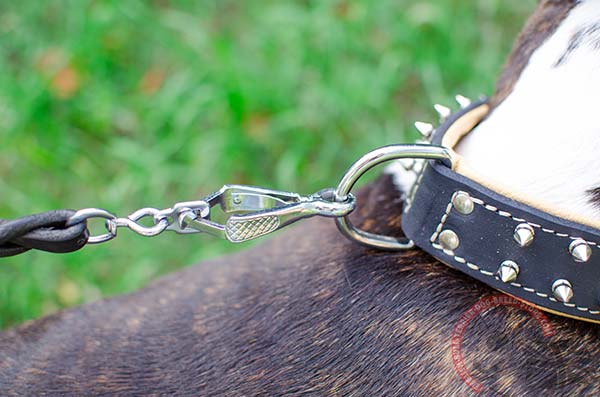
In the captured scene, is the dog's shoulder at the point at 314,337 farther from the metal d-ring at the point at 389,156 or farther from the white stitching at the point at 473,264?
the metal d-ring at the point at 389,156

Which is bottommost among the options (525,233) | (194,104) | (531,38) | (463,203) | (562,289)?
(562,289)

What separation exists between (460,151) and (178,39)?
2.41 meters

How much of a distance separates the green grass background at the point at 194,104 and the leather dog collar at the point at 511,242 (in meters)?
1.71

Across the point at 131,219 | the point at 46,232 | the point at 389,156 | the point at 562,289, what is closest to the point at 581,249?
the point at 562,289

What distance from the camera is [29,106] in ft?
11.5

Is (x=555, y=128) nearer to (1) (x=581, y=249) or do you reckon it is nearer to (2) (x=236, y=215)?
(1) (x=581, y=249)

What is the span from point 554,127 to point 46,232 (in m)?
0.98

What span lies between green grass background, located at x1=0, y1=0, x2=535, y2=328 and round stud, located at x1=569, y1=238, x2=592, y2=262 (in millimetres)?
1882

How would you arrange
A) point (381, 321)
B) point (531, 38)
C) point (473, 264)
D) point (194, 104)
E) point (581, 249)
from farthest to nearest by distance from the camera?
point (194, 104)
point (531, 38)
point (381, 321)
point (473, 264)
point (581, 249)

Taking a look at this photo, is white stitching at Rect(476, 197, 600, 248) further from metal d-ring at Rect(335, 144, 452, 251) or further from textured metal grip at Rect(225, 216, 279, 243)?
textured metal grip at Rect(225, 216, 279, 243)

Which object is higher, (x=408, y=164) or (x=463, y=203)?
(x=408, y=164)

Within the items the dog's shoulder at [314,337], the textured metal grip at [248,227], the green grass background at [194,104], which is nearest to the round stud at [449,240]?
the dog's shoulder at [314,337]

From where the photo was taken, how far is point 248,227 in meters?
1.49

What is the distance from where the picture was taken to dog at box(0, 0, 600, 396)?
55.6 inches
